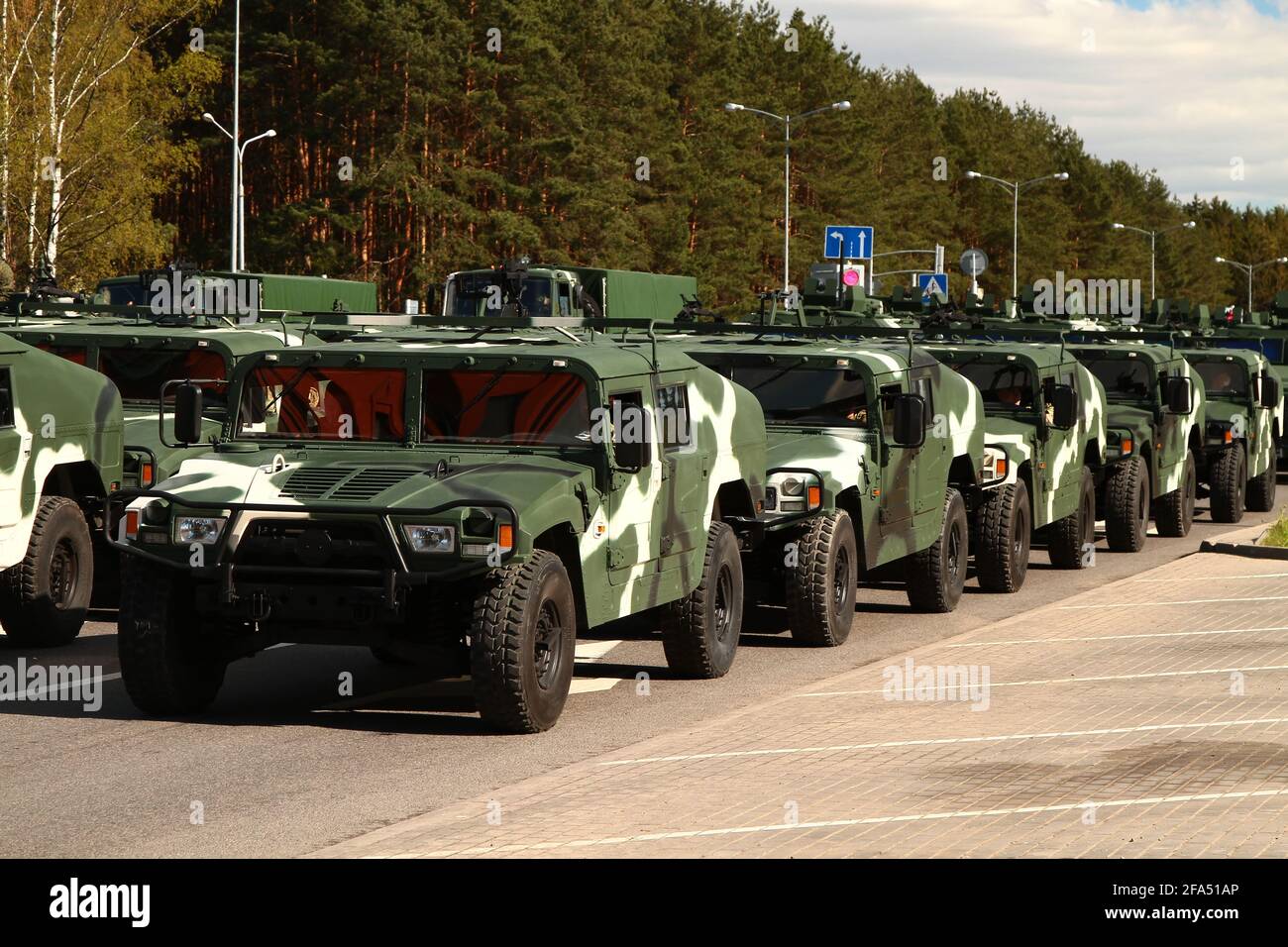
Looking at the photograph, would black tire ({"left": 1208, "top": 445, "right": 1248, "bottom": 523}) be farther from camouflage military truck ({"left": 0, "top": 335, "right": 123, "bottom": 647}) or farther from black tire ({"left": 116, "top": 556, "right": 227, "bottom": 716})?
black tire ({"left": 116, "top": 556, "right": 227, "bottom": 716})

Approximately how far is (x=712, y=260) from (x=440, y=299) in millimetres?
39849

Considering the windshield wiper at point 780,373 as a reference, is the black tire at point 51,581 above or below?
below

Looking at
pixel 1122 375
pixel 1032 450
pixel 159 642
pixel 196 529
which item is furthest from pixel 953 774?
pixel 1122 375

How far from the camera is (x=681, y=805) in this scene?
28.5 feet

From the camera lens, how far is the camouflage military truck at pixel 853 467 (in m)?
14.2

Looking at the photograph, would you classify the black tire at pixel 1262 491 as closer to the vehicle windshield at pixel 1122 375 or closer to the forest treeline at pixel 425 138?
the vehicle windshield at pixel 1122 375

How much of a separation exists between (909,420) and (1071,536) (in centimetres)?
Answer: 578

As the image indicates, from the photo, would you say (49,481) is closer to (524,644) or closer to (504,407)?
(504,407)

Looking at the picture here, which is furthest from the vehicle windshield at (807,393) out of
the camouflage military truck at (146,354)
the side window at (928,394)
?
the camouflage military truck at (146,354)

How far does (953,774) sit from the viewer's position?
9.32 m

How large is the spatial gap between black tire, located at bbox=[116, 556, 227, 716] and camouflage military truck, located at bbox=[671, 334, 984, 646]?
426 cm

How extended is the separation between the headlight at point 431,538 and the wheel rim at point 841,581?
482 cm
